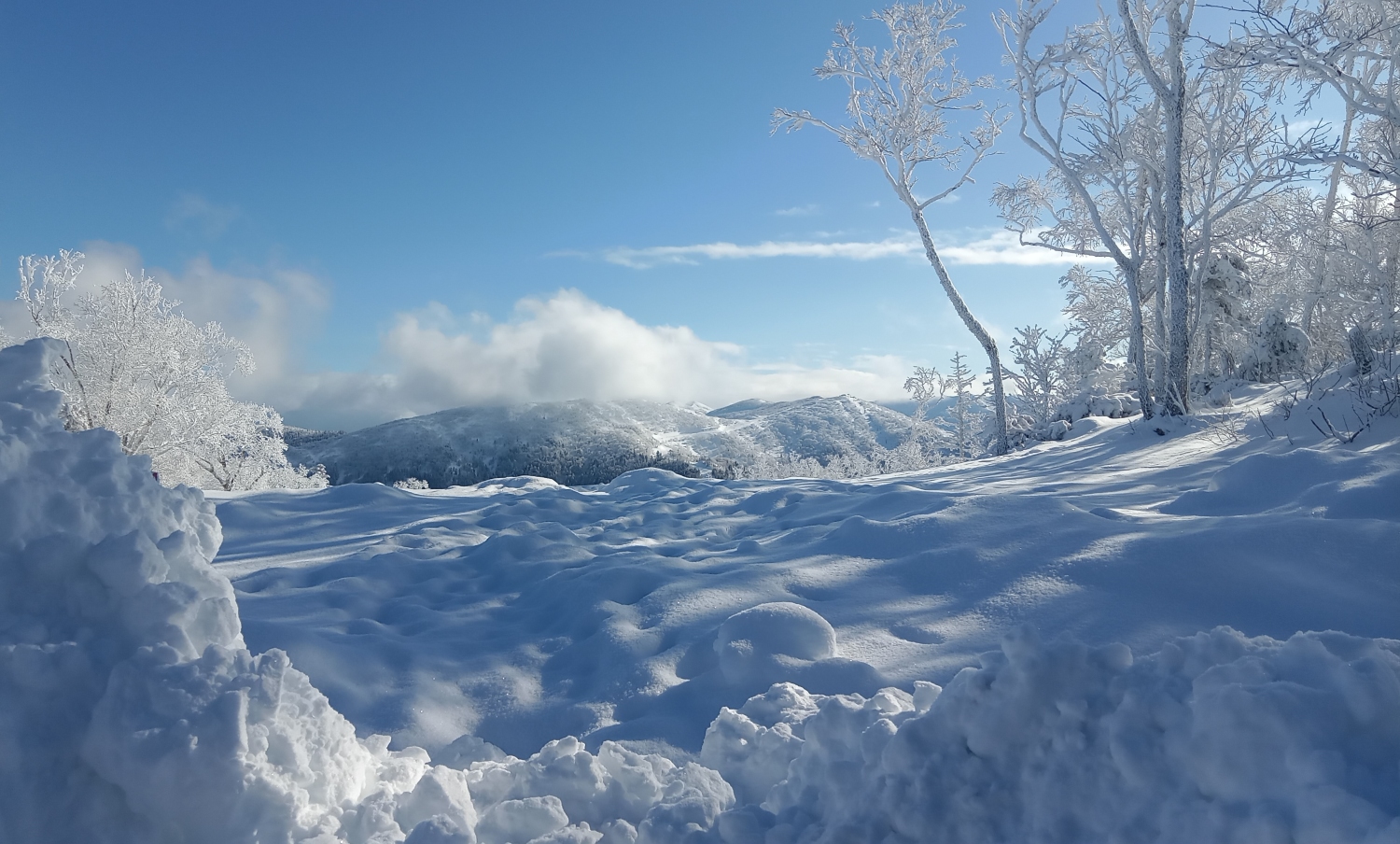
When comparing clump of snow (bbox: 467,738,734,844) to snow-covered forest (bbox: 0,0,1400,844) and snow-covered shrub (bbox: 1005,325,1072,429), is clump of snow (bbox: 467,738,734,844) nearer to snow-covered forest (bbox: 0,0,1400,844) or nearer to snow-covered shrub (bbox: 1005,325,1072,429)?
snow-covered forest (bbox: 0,0,1400,844)

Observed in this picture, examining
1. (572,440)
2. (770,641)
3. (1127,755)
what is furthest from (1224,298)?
(572,440)

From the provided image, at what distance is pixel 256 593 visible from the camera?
354cm

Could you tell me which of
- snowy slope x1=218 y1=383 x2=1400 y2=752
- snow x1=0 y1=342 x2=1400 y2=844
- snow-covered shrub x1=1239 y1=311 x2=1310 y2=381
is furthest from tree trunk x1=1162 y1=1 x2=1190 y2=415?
snow-covered shrub x1=1239 y1=311 x2=1310 y2=381

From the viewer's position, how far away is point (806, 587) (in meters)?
3.36

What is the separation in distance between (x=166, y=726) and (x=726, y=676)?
168cm

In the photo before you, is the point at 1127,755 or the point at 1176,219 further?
the point at 1176,219

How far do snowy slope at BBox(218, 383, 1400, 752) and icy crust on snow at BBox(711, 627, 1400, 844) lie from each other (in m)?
0.97

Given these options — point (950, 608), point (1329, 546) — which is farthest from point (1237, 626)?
point (950, 608)

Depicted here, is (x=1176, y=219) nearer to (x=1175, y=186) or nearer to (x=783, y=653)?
(x=1175, y=186)

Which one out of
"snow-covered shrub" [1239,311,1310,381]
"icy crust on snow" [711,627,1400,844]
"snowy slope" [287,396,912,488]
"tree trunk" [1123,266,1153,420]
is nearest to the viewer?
"icy crust on snow" [711,627,1400,844]

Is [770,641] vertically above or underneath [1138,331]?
underneath

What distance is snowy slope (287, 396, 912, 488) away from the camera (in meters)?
100

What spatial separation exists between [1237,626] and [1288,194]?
14.9 metres

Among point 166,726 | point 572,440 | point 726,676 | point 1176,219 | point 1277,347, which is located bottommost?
point 726,676
